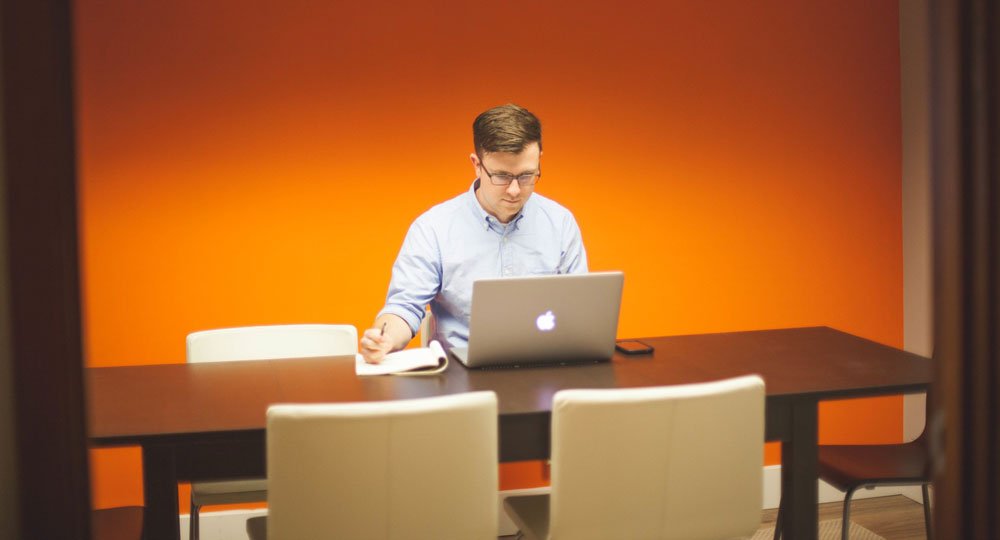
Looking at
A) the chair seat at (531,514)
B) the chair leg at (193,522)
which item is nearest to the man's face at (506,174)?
the chair seat at (531,514)

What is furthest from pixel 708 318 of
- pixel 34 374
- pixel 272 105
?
pixel 34 374

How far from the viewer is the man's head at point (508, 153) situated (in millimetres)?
3023

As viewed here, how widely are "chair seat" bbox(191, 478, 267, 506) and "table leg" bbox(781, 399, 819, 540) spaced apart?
60.7 inches

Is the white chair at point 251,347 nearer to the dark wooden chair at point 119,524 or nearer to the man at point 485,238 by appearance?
A: the man at point 485,238

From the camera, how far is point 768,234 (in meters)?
4.21

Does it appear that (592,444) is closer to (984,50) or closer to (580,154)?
(984,50)

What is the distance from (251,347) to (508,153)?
1053mm

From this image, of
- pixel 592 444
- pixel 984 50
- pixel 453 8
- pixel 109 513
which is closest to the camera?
pixel 984 50

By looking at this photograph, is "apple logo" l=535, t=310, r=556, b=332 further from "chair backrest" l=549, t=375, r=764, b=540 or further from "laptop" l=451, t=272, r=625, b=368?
"chair backrest" l=549, t=375, r=764, b=540

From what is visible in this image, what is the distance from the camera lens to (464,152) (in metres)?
3.85

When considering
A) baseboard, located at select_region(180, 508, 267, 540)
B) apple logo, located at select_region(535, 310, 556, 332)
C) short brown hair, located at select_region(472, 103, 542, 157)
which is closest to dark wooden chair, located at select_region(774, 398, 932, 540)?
apple logo, located at select_region(535, 310, 556, 332)

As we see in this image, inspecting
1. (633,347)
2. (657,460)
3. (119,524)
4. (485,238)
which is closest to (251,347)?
(119,524)

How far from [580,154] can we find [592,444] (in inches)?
84.6

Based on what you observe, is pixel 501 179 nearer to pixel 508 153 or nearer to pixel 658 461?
pixel 508 153
